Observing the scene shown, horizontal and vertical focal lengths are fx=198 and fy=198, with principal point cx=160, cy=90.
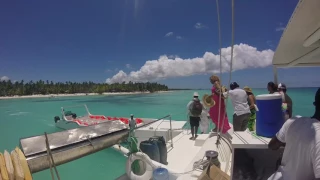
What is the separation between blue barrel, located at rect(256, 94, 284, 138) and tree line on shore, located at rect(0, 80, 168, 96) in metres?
95.6

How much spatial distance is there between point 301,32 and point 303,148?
1354 mm

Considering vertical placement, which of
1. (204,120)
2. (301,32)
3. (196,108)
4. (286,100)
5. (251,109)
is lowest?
(204,120)

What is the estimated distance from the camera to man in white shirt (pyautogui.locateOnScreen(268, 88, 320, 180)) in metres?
1.21

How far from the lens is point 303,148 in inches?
50.5

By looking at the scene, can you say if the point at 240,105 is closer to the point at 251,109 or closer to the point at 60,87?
the point at 251,109

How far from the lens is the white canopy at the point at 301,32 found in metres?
1.51

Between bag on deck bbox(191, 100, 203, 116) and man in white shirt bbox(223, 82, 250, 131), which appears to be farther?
bag on deck bbox(191, 100, 203, 116)

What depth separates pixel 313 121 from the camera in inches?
50.1

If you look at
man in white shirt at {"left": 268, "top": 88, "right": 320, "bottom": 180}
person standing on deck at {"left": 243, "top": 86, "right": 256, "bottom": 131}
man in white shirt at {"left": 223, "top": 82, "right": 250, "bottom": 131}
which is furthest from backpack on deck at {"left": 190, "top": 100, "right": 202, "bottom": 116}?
man in white shirt at {"left": 268, "top": 88, "right": 320, "bottom": 180}

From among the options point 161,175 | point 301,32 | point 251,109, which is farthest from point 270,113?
point 251,109

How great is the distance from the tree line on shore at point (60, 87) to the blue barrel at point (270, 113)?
95601mm

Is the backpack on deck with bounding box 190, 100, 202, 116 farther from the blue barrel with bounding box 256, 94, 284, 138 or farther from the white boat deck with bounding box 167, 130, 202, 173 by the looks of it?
the blue barrel with bounding box 256, 94, 284, 138

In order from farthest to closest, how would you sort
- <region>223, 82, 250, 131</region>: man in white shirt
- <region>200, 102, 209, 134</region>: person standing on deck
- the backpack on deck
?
<region>200, 102, 209, 134</region>: person standing on deck < the backpack on deck < <region>223, 82, 250, 131</region>: man in white shirt

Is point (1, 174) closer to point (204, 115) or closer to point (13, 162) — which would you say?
point (13, 162)
